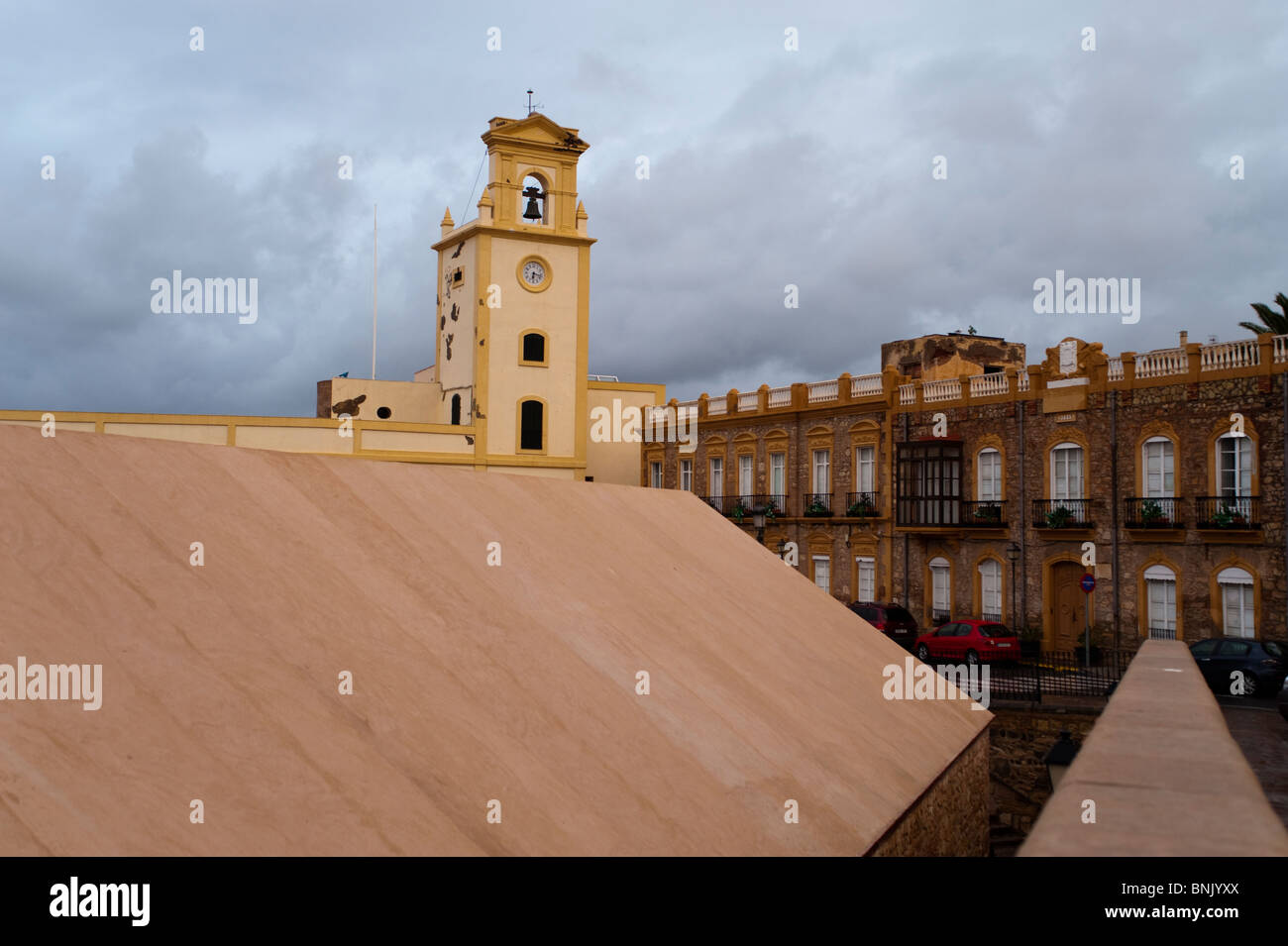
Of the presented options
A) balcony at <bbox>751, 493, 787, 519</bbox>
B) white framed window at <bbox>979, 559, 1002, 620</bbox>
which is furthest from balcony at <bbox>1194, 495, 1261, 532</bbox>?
balcony at <bbox>751, 493, 787, 519</bbox>

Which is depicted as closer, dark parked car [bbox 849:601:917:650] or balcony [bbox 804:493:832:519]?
dark parked car [bbox 849:601:917:650]

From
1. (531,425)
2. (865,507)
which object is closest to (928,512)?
(865,507)

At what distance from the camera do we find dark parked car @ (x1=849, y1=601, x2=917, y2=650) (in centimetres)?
2750

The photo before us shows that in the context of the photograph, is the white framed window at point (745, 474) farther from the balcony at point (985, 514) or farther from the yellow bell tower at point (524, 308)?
the balcony at point (985, 514)

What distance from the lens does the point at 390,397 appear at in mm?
38469

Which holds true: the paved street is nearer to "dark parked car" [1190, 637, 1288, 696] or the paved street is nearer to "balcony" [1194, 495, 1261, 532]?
"dark parked car" [1190, 637, 1288, 696]

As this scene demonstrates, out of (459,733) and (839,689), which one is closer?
(459,733)

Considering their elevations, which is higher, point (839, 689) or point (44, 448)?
point (44, 448)

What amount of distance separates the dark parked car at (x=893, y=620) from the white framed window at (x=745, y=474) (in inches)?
431

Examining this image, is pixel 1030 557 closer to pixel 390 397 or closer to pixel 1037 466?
pixel 1037 466

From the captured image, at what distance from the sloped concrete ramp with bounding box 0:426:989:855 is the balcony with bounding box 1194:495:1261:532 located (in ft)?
69.5

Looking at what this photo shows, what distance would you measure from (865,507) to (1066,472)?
6.95 metres
